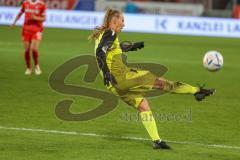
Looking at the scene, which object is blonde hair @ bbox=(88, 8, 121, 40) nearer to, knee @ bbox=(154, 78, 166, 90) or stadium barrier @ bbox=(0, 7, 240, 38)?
knee @ bbox=(154, 78, 166, 90)

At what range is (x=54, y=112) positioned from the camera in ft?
43.3

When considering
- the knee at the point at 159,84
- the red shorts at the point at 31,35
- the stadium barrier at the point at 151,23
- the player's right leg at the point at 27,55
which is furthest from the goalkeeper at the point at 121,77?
the stadium barrier at the point at 151,23

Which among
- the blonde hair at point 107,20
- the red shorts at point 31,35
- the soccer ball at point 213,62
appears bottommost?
the red shorts at point 31,35

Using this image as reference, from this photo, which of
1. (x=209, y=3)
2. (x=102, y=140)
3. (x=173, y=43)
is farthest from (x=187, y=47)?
(x=102, y=140)

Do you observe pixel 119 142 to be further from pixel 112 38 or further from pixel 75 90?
pixel 75 90

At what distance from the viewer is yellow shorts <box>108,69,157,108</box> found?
33.0 ft

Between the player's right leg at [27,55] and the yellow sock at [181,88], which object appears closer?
the yellow sock at [181,88]

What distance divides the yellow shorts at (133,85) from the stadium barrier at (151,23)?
78.7 ft

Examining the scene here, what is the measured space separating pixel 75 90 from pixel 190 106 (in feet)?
10.2

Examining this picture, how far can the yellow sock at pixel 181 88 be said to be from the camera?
10.1 metres

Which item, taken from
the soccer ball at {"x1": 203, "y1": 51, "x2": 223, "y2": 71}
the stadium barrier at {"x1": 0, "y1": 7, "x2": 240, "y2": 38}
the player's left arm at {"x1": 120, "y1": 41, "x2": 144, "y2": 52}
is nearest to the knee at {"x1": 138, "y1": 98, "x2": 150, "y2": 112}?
the player's left arm at {"x1": 120, "y1": 41, "x2": 144, "y2": 52}

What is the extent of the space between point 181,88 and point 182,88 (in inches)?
0.6

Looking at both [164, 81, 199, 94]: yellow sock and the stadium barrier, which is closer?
[164, 81, 199, 94]: yellow sock

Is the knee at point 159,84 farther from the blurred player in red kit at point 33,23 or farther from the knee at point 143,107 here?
the blurred player in red kit at point 33,23
